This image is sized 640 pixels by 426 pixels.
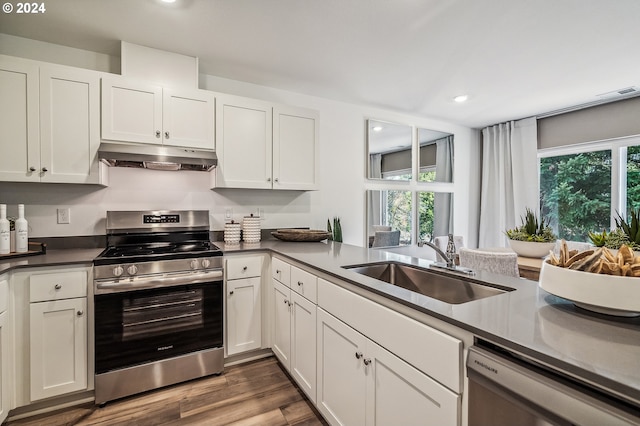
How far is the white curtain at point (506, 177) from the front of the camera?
3.95 meters

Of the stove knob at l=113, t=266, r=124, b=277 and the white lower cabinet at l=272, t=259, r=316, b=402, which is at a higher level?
the stove knob at l=113, t=266, r=124, b=277

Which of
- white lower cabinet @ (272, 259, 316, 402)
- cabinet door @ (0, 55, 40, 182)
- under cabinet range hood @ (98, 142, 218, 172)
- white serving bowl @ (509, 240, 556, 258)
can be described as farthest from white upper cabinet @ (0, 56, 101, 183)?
white serving bowl @ (509, 240, 556, 258)

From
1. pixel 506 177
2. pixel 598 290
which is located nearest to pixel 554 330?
pixel 598 290

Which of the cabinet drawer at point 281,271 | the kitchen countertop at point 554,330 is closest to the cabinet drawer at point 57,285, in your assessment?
the cabinet drawer at point 281,271

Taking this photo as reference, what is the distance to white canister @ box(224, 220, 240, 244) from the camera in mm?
2662

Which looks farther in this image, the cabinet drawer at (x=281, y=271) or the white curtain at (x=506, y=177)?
the white curtain at (x=506, y=177)

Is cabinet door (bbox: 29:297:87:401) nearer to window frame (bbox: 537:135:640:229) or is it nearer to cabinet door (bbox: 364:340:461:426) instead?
cabinet door (bbox: 364:340:461:426)

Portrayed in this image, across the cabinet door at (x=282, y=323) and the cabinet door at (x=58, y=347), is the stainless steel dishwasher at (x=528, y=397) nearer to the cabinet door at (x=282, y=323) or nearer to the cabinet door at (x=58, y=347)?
the cabinet door at (x=282, y=323)

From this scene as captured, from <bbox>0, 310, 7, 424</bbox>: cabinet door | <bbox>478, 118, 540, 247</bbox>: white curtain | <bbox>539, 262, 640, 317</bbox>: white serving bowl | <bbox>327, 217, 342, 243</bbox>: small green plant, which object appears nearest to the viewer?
<bbox>539, 262, 640, 317</bbox>: white serving bowl

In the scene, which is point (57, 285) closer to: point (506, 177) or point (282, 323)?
point (282, 323)

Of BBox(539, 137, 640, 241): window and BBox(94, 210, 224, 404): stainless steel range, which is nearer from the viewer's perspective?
BBox(94, 210, 224, 404): stainless steel range

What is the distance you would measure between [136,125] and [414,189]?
314cm

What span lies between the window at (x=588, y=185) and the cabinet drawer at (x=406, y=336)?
142 inches

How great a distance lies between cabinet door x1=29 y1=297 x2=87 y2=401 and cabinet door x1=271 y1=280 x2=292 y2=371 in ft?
3.95
